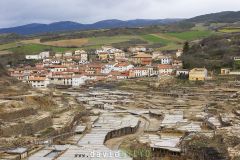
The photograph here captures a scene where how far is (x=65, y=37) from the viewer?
149m

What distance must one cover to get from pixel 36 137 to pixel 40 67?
61356 millimetres

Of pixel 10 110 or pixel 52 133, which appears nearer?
pixel 52 133

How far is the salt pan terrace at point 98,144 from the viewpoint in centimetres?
3185

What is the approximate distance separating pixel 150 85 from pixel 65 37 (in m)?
77.7

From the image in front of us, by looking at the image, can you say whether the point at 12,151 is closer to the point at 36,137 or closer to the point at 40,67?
the point at 36,137

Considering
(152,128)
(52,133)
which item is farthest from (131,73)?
(52,133)

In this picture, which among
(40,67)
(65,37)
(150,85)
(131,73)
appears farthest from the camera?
(65,37)

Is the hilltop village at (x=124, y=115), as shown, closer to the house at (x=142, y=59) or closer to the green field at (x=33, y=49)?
the house at (x=142, y=59)

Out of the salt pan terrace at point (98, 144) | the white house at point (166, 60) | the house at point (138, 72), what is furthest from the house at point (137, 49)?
the salt pan terrace at point (98, 144)

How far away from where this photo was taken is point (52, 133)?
40.1m

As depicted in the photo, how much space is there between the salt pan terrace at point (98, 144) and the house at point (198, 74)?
984 inches

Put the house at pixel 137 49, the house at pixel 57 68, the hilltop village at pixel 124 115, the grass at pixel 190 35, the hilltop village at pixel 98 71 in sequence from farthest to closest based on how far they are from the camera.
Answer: the grass at pixel 190 35 < the house at pixel 137 49 < the house at pixel 57 68 < the hilltop village at pixel 98 71 < the hilltop village at pixel 124 115

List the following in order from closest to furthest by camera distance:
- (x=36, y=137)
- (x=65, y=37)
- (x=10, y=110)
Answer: (x=36, y=137) → (x=10, y=110) → (x=65, y=37)

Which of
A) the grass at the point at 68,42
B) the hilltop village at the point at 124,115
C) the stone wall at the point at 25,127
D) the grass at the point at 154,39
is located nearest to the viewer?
the hilltop village at the point at 124,115
